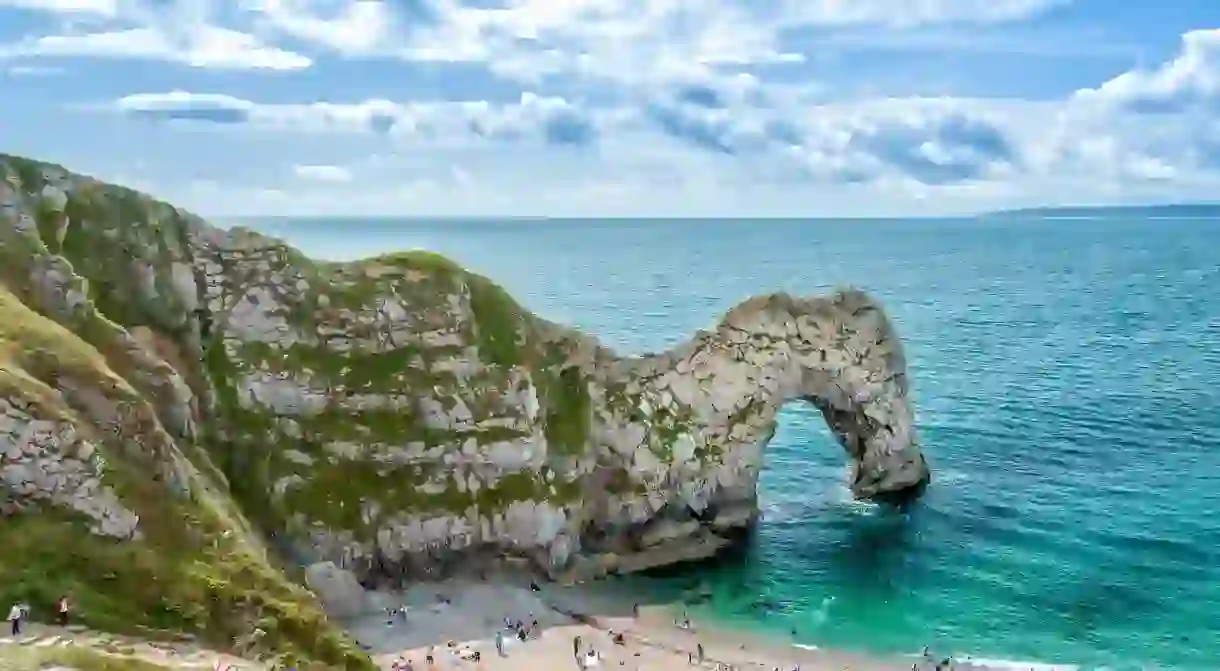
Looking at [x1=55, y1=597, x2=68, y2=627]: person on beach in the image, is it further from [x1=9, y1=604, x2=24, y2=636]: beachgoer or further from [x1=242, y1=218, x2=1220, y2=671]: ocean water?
[x1=242, y1=218, x2=1220, y2=671]: ocean water

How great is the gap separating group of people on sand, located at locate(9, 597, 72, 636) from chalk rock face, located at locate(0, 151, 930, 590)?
13385 mm

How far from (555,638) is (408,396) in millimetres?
15084

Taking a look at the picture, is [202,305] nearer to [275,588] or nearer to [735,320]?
[275,588]

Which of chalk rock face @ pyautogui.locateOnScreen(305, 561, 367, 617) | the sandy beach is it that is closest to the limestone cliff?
chalk rock face @ pyautogui.locateOnScreen(305, 561, 367, 617)

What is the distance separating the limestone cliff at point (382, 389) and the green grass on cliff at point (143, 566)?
1.19ft

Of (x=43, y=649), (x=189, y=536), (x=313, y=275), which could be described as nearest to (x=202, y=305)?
(x=313, y=275)

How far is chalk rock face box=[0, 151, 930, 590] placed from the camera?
51.6 m

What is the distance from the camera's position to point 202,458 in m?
45.5

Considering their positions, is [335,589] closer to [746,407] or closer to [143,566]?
[143,566]

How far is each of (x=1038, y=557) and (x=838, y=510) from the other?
43.7 ft

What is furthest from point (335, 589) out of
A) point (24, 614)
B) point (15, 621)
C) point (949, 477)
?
point (949, 477)

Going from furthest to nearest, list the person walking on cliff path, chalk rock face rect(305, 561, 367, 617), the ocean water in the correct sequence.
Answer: the ocean water < chalk rock face rect(305, 561, 367, 617) < the person walking on cliff path

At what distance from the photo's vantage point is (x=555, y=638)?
51250mm

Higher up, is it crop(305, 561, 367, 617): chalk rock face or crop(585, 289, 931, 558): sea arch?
crop(585, 289, 931, 558): sea arch
